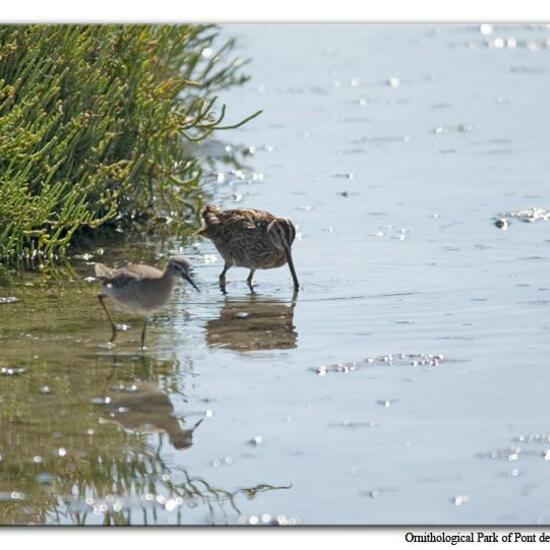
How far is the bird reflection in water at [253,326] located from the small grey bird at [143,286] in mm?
494

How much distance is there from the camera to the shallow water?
7.38 meters

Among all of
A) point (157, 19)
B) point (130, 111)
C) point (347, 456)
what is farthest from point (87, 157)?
point (347, 456)

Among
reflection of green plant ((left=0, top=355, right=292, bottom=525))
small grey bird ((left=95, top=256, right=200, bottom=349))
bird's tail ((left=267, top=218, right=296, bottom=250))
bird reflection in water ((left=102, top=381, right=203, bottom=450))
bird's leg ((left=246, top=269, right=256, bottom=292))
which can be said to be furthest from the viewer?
bird's leg ((left=246, top=269, right=256, bottom=292))

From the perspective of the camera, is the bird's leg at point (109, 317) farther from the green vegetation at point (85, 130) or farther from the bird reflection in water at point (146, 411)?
the green vegetation at point (85, 130)

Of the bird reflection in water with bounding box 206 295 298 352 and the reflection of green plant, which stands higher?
the bird reflection in water with bounding box 206 295 298 352

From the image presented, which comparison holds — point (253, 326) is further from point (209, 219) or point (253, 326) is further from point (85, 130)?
point (85, 130)

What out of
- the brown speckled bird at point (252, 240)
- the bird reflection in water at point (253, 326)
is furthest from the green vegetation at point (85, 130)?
the bird reflection in water at point (253, 326)

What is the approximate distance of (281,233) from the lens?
1168cm

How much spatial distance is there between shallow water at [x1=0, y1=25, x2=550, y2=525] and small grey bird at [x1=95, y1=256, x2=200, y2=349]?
0.90ft

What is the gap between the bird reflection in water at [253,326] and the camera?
32.8 ft

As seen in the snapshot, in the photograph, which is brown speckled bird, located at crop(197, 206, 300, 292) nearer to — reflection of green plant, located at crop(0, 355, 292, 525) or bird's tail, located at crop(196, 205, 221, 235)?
bird's tail, located at crop(196, 205, 221, 235)

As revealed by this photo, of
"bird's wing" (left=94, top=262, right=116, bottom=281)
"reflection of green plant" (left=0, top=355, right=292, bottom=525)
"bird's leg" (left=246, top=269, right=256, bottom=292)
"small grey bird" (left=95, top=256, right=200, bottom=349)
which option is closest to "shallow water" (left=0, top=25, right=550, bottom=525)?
"reflection of green plant" (left=0, top=355, right=292, bottom=525)

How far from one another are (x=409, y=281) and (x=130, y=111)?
3050 millimetres

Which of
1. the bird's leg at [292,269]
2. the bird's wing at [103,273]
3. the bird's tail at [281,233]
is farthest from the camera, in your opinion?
the bird's tail at [281,233]
